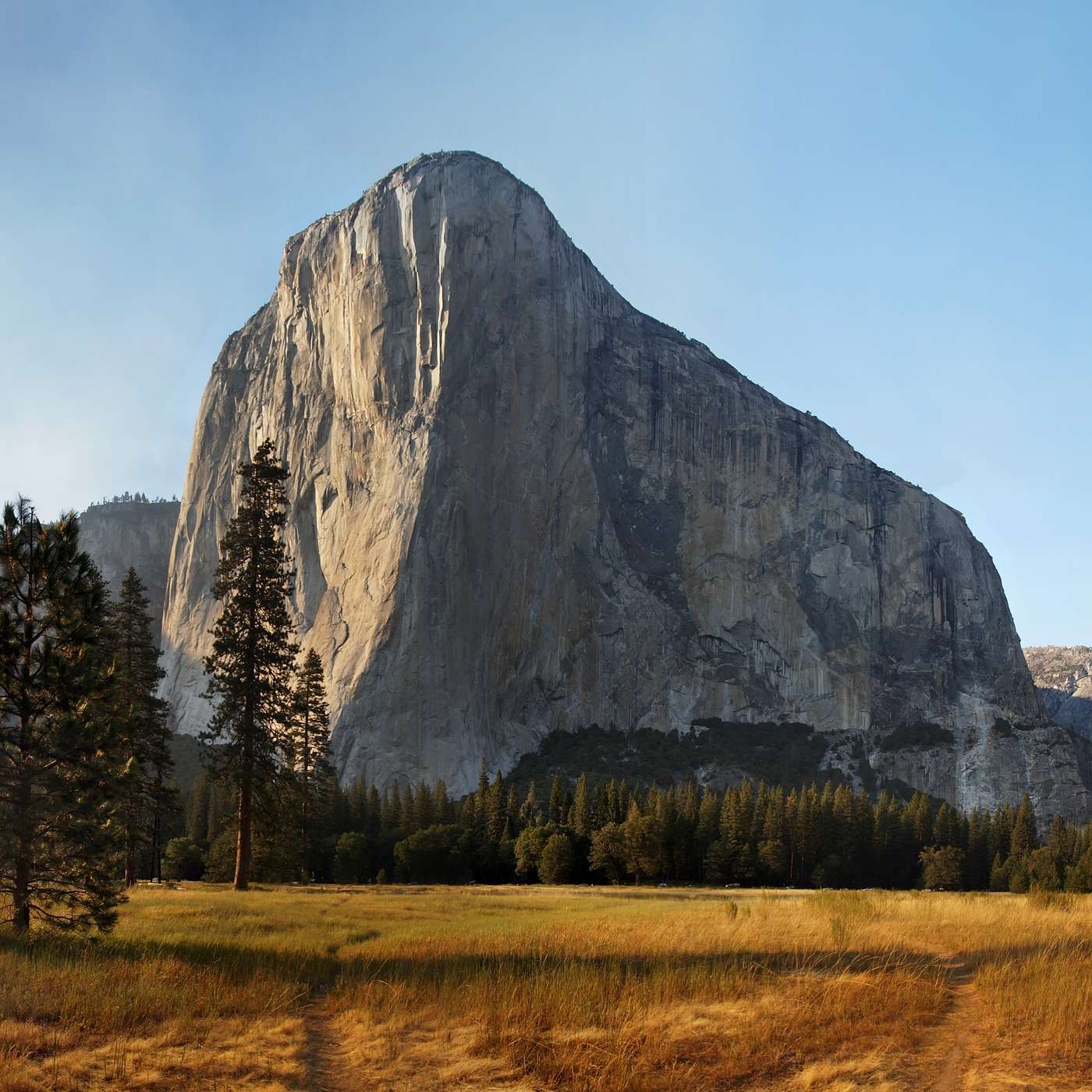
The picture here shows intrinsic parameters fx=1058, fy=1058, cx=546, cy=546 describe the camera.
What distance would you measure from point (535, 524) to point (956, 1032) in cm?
11975

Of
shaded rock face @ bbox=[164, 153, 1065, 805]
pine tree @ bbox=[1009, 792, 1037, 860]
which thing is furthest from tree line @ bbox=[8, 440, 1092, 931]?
shaded rock face @ bbox=[164, 153, 1065, 805]

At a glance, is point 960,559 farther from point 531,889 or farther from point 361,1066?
point 361,1066

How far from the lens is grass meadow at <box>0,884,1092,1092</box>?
29.1 ft

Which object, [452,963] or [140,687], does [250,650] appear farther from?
[452,963]

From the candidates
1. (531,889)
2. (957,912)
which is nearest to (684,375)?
(531,889)

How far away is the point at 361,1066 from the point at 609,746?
394ft

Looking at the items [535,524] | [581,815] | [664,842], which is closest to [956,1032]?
[664,842]

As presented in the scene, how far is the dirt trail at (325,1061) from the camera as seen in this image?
29.4 ft

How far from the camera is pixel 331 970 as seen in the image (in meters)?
13.6

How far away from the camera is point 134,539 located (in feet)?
547

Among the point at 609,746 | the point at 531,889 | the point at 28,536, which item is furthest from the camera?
the point at 609,746

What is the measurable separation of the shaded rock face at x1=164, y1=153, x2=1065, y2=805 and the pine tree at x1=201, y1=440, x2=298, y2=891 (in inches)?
2979

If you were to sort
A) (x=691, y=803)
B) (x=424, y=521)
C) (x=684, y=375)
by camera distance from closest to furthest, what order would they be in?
(x=691, y=803)
(x=424, y=521)
(x=684, y=375)

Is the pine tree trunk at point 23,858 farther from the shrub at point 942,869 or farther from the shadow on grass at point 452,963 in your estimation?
the shrub at point 942,869
